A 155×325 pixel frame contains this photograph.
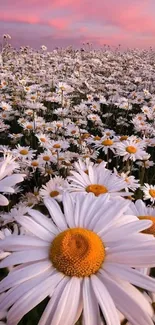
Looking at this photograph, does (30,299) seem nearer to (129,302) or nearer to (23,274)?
(23,274)

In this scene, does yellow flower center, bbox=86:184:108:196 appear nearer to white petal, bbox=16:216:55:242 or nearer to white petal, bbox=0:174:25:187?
white petal, bbox=0:174:25:187

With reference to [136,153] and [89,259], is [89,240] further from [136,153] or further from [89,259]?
[136,153]

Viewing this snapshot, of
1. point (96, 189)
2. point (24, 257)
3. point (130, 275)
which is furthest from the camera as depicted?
point (96, 189)

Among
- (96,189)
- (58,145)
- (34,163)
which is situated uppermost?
(96,189)

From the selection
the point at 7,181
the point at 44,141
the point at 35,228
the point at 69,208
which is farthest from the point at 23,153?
the point at 35,228

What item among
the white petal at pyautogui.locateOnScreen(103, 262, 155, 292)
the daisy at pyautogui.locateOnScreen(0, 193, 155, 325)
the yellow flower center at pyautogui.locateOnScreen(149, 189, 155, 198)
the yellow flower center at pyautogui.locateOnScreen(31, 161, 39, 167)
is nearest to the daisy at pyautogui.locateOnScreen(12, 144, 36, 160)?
the yellow flower center at pyautogui.locateOnScreen(31, 161, 39, 167)

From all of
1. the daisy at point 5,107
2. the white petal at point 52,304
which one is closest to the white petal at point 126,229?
the white petal at point 52,304

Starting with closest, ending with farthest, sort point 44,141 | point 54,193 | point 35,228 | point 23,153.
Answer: point 35,228 < point 54,193 < point 23,153 < point 44,141

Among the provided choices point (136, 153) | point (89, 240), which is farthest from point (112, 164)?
point (89, 240)
